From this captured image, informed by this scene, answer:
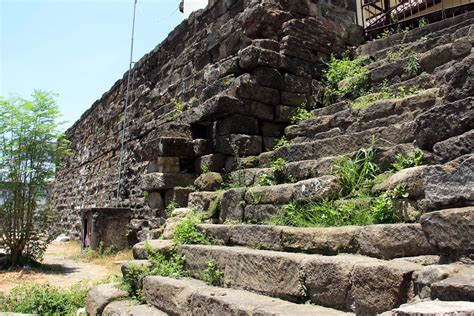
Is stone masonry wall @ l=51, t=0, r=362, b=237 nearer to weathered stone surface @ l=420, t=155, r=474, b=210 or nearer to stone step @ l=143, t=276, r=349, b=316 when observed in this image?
stone step @ l=143, t=276, r=349, b=316

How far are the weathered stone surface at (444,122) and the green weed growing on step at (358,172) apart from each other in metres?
0.84

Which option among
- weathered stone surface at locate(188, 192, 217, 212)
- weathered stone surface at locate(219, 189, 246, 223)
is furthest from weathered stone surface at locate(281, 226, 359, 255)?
weathered stone surface at locate(188, 192, 217, 212)

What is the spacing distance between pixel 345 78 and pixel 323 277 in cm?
374

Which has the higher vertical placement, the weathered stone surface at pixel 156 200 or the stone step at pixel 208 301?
the weathered stone surface at pixel 156 200

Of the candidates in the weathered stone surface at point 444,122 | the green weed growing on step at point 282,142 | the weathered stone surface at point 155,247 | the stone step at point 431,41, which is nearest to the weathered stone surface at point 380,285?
the weathered stone surface at point 444,122

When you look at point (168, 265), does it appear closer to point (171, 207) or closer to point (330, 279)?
point (171, 207)

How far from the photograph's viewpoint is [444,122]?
2098mm

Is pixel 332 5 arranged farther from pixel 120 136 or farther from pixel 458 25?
pixel 120 136

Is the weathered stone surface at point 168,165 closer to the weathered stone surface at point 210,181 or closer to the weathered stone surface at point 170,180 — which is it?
the weathered stone surface at point 170,180

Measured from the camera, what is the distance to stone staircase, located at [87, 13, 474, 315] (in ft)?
6.35

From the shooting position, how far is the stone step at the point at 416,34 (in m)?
5.00

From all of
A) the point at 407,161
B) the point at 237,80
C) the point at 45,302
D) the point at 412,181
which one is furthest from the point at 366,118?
the point at 45,302

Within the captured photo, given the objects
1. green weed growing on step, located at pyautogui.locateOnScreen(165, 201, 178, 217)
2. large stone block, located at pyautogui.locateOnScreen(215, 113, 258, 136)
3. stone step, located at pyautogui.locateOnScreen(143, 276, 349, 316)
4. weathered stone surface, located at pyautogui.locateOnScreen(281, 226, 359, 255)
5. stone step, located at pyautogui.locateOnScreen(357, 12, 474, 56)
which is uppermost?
stone step, located at pyautogui.locateOnScreen(357, 12, 474, 56)

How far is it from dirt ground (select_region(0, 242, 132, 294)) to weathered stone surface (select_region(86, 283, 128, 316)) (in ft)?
7.36
